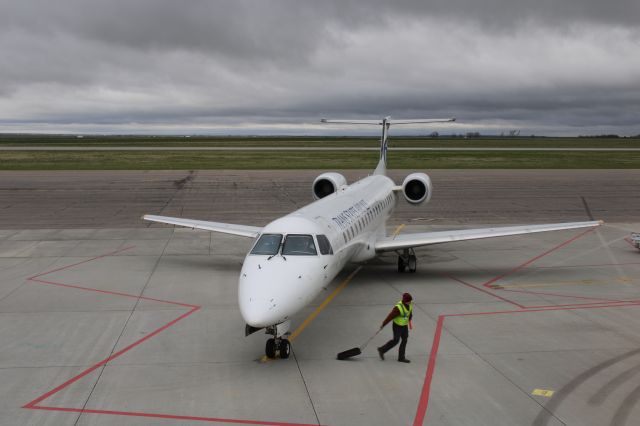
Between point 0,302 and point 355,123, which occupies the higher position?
point 355,123

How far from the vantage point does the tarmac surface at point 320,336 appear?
9.38 metres

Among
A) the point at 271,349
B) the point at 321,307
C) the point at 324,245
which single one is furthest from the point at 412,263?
the point at 271,349

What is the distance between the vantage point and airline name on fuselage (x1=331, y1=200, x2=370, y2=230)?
15.7m

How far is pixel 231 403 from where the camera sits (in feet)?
31.2

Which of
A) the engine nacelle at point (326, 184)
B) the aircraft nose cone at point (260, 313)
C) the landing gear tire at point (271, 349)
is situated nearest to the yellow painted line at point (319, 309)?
the landing gear tire at point (271, 349)

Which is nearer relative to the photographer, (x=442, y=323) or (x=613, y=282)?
(x=442, y=323)

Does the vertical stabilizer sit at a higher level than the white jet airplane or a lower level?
Result: higher

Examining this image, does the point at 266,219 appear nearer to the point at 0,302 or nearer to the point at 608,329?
the point at 0,302

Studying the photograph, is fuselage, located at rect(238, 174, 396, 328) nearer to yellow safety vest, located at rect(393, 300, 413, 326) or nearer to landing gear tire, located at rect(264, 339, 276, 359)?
landing gear tire, located at rect(264, 339, 276, 359)

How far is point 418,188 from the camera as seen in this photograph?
23.0 m

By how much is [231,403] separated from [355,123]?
18.8m

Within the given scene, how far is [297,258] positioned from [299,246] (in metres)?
0.47

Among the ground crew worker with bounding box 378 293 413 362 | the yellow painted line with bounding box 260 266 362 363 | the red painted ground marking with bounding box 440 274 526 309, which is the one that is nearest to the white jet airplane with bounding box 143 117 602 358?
the yellow painted line with bounding box 260 266 362 363

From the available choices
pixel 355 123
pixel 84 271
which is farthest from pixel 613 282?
pixel 84 271
